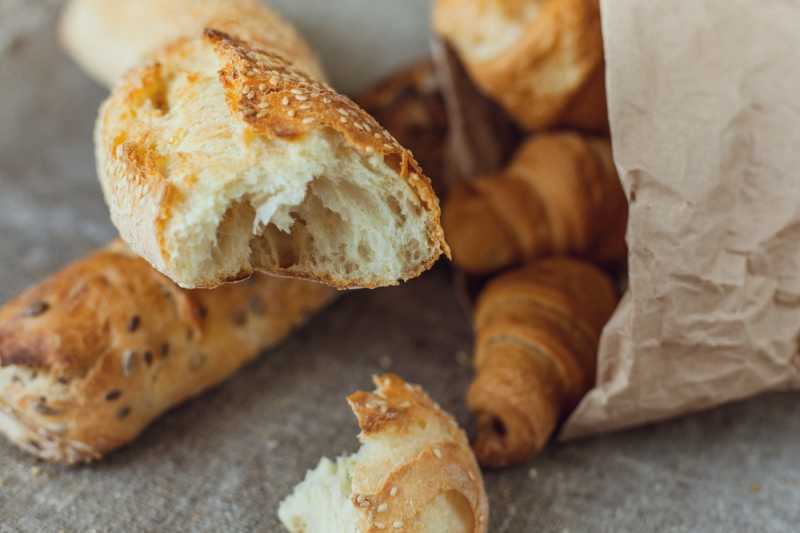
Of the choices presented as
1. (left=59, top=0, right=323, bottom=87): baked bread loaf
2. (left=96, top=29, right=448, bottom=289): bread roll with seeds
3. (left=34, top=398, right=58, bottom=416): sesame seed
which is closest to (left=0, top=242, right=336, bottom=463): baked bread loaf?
(left=34, top=398, right=58, bottom=416): sesame seed

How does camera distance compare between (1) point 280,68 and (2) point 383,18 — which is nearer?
(1) point 280,68

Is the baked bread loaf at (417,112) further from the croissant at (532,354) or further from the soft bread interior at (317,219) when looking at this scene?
the soft bread interior at (317,219)

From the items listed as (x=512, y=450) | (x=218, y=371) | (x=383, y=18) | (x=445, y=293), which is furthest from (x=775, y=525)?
(x=383, y=18)

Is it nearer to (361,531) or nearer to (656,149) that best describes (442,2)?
(656,149)

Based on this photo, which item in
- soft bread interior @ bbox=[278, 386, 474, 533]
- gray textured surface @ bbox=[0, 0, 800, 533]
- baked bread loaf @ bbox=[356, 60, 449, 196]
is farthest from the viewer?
baked bread loaf @ bbox=[356, 60, 449, 196]

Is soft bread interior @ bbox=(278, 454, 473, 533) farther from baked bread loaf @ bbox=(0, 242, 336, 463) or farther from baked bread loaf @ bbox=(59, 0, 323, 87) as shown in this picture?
baked bread loaf @ bbox=(59, 0, 323, 87)

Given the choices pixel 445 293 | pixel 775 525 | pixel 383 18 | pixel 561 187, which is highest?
pixel 383 18

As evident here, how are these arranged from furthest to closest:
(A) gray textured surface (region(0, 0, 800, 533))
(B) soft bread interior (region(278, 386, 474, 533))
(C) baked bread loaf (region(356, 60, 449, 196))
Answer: (C) baked bread loaf (region(356, 60, 449, 196)) < (A) gray textured surface (region(0, 0, 800, 533)) < (B) soft bread interior (region(278, 386, 474, 533))
